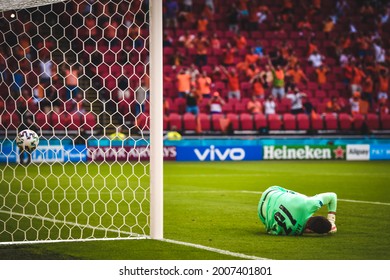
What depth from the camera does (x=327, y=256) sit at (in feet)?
21.1

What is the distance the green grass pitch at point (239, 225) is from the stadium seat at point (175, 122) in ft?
19.5

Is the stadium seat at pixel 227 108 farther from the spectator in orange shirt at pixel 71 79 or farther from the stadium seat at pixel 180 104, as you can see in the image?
the spectator in orange shirt at pixel 71 79

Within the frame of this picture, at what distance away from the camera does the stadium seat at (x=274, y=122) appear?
23469 millimetres

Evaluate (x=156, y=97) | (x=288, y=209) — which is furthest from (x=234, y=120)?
(x=156, y=97)

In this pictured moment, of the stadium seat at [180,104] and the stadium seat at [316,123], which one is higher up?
the stadium seat at [180,104]

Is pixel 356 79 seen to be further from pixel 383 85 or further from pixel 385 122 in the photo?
pixel 385 122


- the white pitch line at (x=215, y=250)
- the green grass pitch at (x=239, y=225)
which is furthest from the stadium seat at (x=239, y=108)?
the white pitch line at (x=215, y=250)

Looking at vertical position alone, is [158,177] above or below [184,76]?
below

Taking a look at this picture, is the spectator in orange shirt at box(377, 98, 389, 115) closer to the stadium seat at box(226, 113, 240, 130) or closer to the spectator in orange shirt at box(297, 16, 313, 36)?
the spectator in orange shirt at box(297, 16, 313, 36)

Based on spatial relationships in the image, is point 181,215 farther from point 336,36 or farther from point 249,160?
point 336,36

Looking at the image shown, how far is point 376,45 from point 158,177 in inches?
799

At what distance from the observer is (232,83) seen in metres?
23.8

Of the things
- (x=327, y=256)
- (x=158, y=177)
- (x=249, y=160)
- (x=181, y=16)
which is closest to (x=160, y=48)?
(x=158, y=177)

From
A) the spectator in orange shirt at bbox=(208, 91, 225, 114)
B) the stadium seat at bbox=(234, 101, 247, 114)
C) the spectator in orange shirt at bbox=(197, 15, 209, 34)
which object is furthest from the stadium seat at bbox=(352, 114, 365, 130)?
the spectator in orange shirt at bbox=(197, 15, 209, 34)
